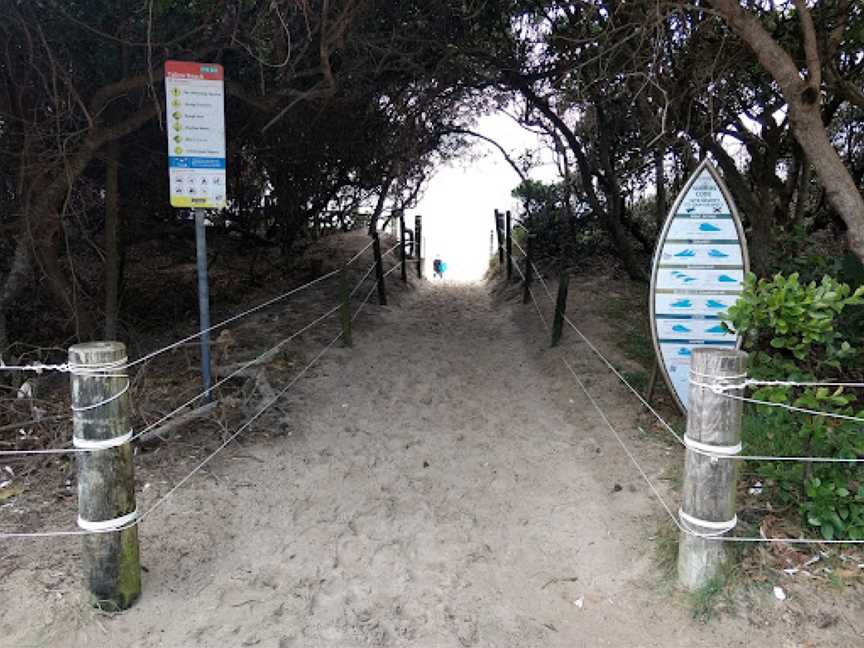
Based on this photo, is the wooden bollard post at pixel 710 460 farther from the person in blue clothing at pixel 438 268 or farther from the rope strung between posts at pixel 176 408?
the person in blue clothing at pixel 438 268

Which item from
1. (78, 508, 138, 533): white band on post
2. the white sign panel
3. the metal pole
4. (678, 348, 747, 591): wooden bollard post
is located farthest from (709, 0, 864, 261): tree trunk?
(78, 508, 138, 533): white band on post

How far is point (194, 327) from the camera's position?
24.5 ft

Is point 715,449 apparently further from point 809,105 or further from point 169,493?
point 169,493

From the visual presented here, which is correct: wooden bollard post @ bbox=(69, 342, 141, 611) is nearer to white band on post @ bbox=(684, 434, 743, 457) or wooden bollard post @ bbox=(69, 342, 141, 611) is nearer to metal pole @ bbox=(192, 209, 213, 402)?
metal pole @ bbox=(192, 209, 213, 402)

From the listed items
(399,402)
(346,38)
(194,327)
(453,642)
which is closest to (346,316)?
(399,402)

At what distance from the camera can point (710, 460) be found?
2.89 metres

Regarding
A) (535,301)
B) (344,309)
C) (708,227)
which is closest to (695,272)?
(708,227)

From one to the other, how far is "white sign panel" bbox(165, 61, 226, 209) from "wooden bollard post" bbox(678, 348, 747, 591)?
11.0ft

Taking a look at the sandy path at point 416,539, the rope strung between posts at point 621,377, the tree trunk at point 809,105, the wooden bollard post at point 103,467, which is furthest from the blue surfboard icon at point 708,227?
the wooden bollard post at point 103,467

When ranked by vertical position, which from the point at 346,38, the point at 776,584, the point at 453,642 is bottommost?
the point at 453,642

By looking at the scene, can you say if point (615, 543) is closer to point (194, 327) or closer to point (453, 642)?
point (453, 642)

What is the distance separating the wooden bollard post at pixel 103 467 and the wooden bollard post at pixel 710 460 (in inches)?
99.8

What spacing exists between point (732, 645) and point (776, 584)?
426 millimetres

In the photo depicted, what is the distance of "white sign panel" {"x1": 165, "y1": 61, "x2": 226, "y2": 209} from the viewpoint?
4399mm
